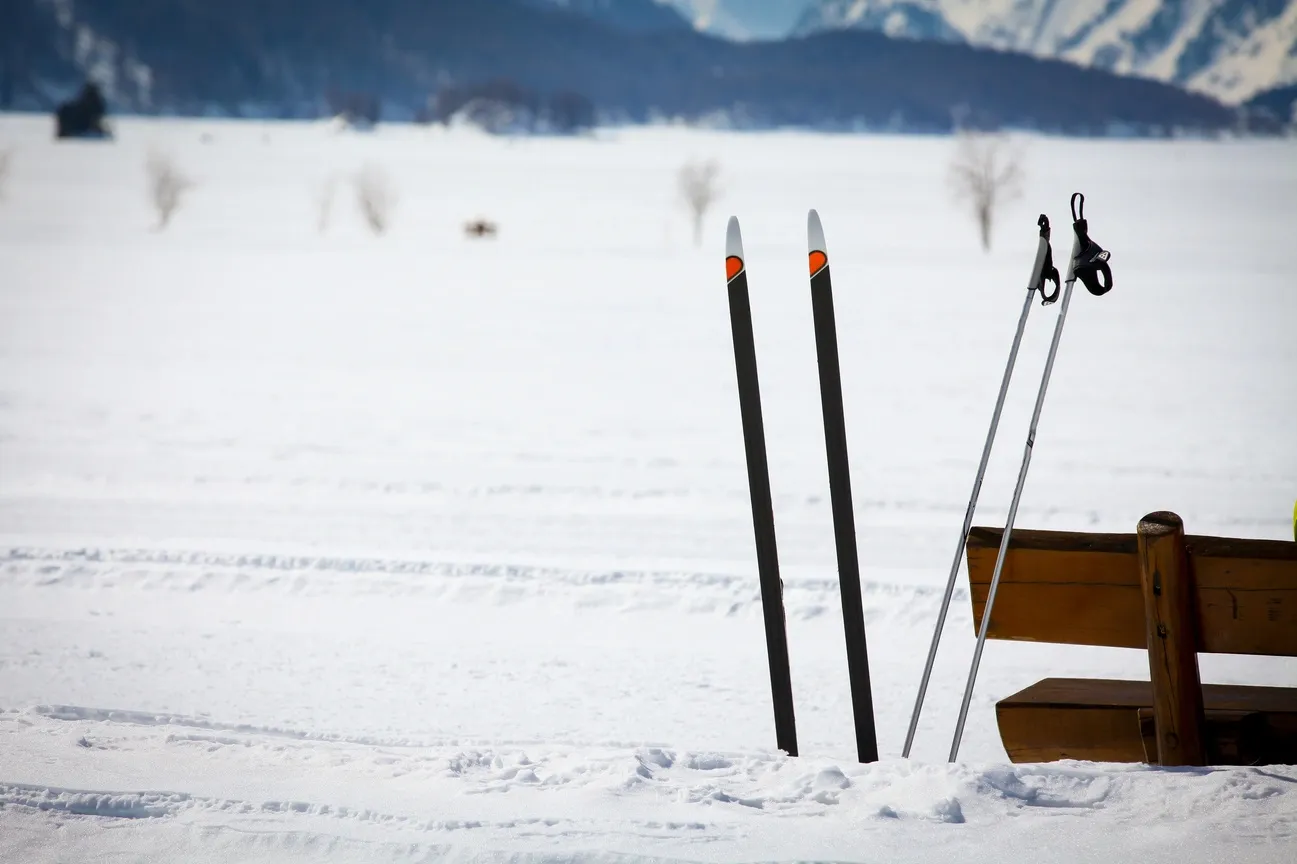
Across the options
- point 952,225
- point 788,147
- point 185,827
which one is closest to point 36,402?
point 185,827

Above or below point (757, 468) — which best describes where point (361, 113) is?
above

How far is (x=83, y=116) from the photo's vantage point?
6606 centimetres

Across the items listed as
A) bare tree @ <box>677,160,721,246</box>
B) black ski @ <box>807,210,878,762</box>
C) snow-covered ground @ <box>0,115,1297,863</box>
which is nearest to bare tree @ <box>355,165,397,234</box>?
bare tree @ <box>677,160,721,246</box>

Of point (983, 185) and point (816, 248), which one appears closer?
point (816, 248)

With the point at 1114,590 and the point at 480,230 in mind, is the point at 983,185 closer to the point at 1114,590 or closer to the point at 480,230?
the point at 480,230

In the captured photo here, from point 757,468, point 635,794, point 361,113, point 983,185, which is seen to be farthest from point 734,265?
point 361,113

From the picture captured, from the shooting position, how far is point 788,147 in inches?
3187

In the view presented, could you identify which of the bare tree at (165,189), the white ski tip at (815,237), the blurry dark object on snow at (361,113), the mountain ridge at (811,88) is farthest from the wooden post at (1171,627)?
the mountain ridge at (811,88)

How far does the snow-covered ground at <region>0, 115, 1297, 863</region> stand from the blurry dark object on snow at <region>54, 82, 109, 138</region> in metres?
49.0

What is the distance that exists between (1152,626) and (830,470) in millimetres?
784

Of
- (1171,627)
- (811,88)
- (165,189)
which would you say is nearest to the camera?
(1171,627)

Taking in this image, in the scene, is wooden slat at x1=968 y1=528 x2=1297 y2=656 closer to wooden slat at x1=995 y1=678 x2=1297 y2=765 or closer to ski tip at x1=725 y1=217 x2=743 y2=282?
wooden slat at x1=995 y1=678 x2=1297 y2=765

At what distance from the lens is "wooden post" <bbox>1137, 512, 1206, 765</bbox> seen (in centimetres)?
266

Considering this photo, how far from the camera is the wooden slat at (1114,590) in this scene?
266 cm
